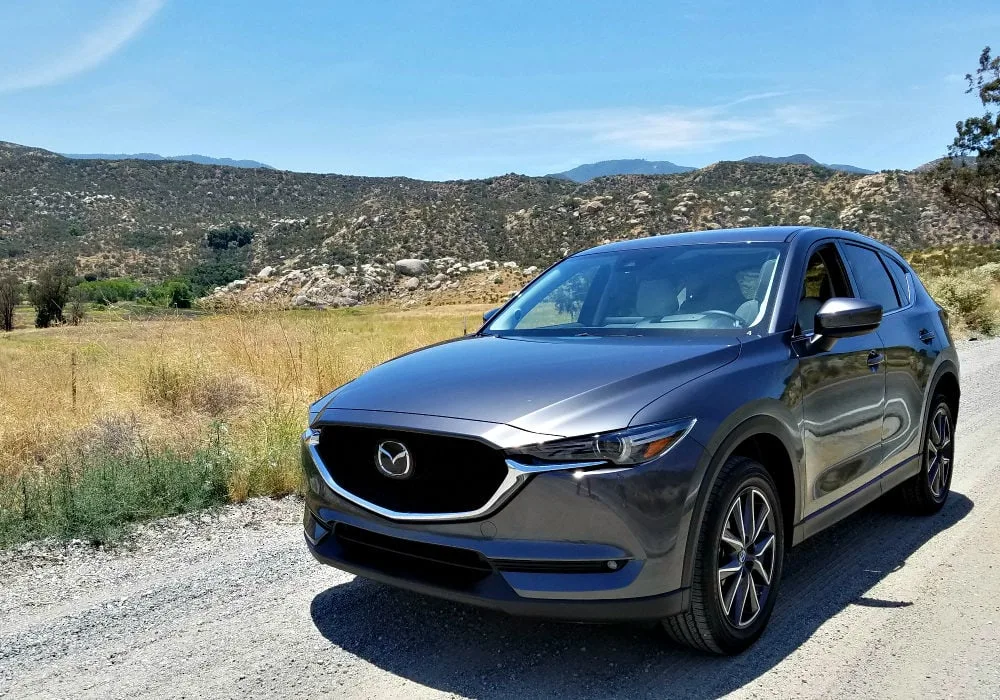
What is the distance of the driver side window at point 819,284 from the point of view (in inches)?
159

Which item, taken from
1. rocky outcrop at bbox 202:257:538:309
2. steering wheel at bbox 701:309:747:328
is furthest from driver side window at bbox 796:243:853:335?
rocky outcrop at bbox 202:257:538:309

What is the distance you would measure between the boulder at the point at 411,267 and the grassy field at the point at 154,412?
41.6 metres

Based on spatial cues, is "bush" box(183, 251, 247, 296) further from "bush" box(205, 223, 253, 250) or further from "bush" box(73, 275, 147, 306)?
"bush" box(73, 275, 147, 306)

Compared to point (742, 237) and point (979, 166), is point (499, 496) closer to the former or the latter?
point (742, 237)

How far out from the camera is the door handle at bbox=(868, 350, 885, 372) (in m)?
4.30

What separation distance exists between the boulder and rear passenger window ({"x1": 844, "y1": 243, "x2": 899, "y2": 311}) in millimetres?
48948

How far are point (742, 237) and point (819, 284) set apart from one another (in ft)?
1.56

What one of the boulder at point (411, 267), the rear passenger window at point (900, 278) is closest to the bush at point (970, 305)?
the rear passenger window at point (900, 278)

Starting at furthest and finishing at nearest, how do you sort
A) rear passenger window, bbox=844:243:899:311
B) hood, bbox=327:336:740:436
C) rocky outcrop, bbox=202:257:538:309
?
rocky outcrop, bbox=202:257:538:309 → rear passenger window, bbox=844:243:899:311 → hood, bbox=327:336:740:436

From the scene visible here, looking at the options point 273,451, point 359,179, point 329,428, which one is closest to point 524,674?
point 329,428

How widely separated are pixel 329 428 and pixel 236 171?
83.3m

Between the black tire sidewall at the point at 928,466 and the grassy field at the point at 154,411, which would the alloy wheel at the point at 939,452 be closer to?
the black tire sidewall at the point at 928,466

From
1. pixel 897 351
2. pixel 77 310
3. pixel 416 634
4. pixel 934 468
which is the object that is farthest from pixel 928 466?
pixel 77 310

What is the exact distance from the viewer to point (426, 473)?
3068 mm
